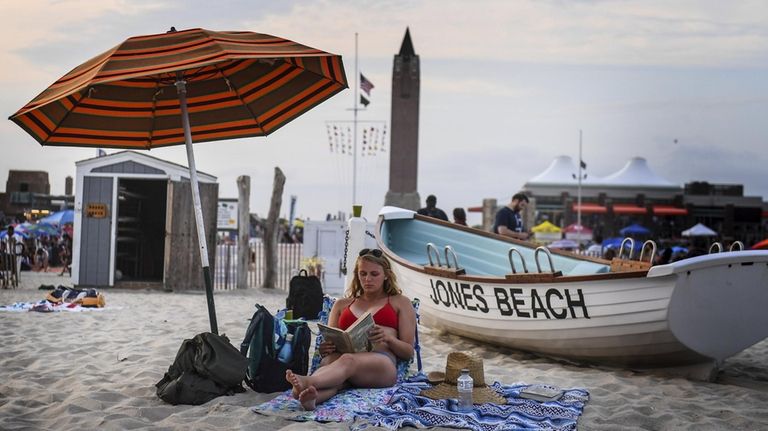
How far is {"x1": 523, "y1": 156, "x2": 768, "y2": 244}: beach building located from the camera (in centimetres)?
4134

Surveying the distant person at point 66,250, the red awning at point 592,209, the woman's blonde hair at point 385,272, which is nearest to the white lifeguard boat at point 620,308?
the woman's blonde hair at point 385,272

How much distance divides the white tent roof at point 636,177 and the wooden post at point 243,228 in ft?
111

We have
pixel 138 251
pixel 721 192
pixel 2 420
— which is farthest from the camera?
pixel 721 192

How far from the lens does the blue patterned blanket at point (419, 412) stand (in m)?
4.45

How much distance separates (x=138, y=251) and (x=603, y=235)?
30.1 m

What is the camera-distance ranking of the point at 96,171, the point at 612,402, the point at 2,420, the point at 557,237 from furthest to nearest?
the point at 557,237 < the point at 96,171 < the point at 612,402 < the point at 2,420

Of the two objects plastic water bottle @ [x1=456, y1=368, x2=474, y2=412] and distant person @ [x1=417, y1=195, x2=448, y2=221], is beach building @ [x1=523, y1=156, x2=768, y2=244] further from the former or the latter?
plastic water bottle @ [x1=456, y1=368, x2=474, y2=412]

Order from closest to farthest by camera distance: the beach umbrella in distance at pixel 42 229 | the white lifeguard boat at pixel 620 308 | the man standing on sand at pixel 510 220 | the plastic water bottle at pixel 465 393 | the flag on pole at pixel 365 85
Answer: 1. the plastic water bottle at pixel 465 393
2. the white lifeguard boat at pixel 620 308
3. the man standing on sand at pixel 510 220
4. the flag on pole at pixel 365 85
5. the beach umbrella in distance at pixel 42 229

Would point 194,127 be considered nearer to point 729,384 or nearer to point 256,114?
point 256,114

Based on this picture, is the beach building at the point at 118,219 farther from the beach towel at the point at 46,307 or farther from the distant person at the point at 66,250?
the distant person at the point at 66,250

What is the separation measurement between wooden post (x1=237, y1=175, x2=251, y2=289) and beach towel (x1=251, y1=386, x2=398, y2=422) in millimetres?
10307

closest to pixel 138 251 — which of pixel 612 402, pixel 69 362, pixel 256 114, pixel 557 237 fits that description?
pixel 69 362

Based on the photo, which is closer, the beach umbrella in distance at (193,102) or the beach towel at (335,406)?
the beach towel at (335,406)

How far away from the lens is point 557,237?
30172 millimetres
